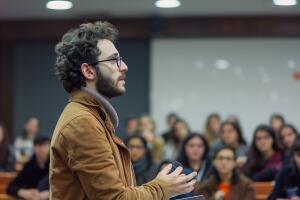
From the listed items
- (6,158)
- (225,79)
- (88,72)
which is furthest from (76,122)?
(225,79)

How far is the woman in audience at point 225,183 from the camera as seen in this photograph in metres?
5.19

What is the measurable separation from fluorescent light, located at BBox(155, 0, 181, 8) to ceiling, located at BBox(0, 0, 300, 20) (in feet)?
0.28

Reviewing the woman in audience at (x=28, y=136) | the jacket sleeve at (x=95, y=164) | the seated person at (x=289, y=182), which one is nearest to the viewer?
the jacket sleeve at (x=95, y=164)

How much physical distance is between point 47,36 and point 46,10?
39.3 inches

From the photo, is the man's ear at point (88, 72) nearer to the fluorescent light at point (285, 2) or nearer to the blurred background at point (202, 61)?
the fluorescent light at point (285, 2)

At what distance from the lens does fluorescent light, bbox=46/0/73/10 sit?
8.36 m

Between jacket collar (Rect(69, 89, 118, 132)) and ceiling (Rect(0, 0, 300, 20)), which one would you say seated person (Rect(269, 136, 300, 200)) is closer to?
jacket collar (Rect(69, 89, 118, 132))

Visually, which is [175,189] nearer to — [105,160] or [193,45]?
[105,160]

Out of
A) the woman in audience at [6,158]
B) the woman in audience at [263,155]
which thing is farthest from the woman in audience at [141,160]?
the woman in audience at [6,158]

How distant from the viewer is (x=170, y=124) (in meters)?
9.50

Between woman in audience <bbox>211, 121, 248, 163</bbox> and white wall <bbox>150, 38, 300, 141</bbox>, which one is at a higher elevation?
white wall <bbox>150, 38, 300, 141</bbox>

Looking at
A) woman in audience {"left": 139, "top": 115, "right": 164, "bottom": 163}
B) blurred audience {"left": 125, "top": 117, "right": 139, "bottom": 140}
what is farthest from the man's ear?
blurred audience {"left": 125, "top": 117, "right": 139, "bottom": 140}

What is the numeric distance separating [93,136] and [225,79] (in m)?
8.17

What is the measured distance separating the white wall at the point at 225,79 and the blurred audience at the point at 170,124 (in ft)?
1.12
